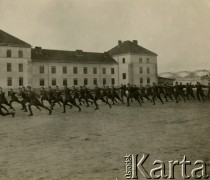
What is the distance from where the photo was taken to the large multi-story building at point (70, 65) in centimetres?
4384

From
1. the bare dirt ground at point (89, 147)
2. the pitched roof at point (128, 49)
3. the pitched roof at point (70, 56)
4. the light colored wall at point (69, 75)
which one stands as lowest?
the bare dirt ground at point (89, 147)

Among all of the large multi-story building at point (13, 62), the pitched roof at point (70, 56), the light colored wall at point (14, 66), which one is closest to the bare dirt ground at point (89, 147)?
the light colored wall at point (14, 66)

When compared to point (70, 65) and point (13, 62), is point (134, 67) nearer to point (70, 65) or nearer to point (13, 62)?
point (70, 65)

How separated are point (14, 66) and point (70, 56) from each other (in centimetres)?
1158

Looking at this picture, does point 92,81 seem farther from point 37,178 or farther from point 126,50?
point 37,178

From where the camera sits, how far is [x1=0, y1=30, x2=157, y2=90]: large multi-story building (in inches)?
1726

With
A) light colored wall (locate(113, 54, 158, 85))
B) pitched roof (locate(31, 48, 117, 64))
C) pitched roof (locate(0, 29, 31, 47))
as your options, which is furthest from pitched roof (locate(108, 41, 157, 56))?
pitched roof (locate(0, 29, 31, 47))

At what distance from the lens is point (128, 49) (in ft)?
189

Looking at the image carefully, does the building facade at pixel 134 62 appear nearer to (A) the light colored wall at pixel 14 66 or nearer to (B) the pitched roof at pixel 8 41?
(A) the light colored wall at pixel 14 66

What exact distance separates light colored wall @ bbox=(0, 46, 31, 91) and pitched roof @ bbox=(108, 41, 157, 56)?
62.5 feet

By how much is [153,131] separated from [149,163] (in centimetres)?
349

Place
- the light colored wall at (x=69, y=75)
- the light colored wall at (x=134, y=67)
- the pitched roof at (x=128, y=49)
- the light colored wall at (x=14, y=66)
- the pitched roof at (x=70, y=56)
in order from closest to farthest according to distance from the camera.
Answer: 1. the light colored wall at (x=14, y=66)
2. the light colored wall at (x=69, y=75)
3. the pitched roof at (x=70, y=56)
4. the light colored wall at (x=134, y=67)
5. the pitched roof at (x=128, y=49)

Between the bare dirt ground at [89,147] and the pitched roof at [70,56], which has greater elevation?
the pitched roof at [70,56]

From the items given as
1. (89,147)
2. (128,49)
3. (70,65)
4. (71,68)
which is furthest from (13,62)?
(89,147)
